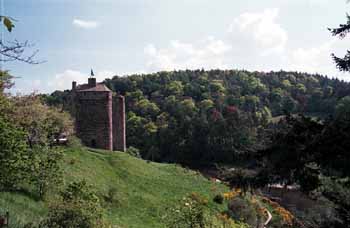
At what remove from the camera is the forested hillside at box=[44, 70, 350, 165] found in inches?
2377

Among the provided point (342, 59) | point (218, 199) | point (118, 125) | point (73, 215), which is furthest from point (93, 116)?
point (342, 59)

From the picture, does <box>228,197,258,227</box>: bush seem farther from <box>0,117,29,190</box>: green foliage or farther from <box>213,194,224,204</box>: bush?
<box>0,117,29,190</box>: green foliage

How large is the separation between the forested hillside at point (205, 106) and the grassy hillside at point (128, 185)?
41.9 ft

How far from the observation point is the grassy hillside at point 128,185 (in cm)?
1775

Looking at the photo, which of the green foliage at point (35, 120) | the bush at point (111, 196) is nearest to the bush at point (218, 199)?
the bush at point (111, 196)

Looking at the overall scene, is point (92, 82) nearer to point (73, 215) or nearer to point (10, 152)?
point (10, 152)

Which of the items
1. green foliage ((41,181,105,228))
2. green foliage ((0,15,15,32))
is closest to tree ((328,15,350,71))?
green foliage ((0,15,15,32))

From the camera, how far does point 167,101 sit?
79312 mm

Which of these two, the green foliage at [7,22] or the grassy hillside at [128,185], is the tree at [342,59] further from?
the grassy hillside at [128,185]

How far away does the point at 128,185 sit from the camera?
23422mm

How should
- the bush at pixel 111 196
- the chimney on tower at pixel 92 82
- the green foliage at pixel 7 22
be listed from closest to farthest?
the green foliage at pixel 7 22
the bush at pixel 111 196
the chimney on tower at pixel 92 82

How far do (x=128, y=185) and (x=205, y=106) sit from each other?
52444mm

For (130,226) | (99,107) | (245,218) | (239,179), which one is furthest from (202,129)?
(239,179)

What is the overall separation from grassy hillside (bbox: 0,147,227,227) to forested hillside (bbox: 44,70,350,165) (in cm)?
1276
